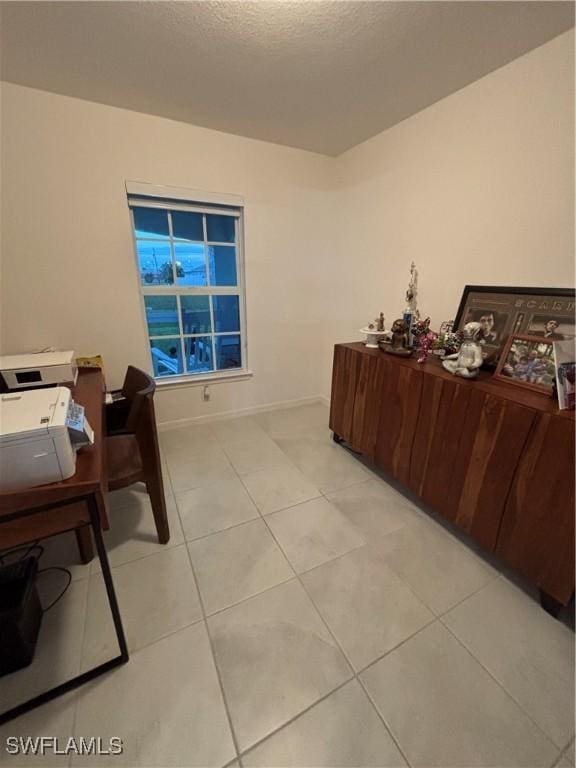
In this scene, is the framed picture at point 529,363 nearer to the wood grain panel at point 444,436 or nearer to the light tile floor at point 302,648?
the wood grain panel at point 444,436

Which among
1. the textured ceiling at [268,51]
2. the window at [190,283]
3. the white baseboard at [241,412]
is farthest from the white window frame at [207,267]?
the textured ceiling at [268,51]

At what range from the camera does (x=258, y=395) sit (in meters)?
3.07

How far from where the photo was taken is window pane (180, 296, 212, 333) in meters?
2.58

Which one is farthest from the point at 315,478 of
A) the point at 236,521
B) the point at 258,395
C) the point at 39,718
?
the point at 39,718

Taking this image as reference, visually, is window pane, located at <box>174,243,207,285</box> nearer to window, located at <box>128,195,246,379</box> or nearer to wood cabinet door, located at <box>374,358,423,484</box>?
window, located at <box>128,195,246,379</box>

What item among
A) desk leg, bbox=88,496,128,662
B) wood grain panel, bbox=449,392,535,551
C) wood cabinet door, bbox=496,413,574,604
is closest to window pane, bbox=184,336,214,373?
desk leg, bbox=88,496,128,662

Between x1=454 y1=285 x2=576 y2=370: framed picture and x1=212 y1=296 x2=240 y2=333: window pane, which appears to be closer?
→ x1=454 y1=285 x2=576 y2=370: framed picture

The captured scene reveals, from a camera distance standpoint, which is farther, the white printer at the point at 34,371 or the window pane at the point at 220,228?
the window pane at the point at 220,228

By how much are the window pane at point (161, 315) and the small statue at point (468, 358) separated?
2.08 meters

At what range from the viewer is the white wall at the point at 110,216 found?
73.6 inches

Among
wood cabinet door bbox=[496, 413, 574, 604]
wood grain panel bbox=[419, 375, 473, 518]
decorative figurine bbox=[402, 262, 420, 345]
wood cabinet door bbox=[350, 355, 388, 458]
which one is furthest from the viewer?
decorative figurine bbox=[402, 262, 420, 345]

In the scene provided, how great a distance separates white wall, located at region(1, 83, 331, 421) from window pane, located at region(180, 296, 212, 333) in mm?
367

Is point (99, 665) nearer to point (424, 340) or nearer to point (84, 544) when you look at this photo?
point (84, 544)

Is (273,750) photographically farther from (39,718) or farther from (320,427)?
(320,427)
